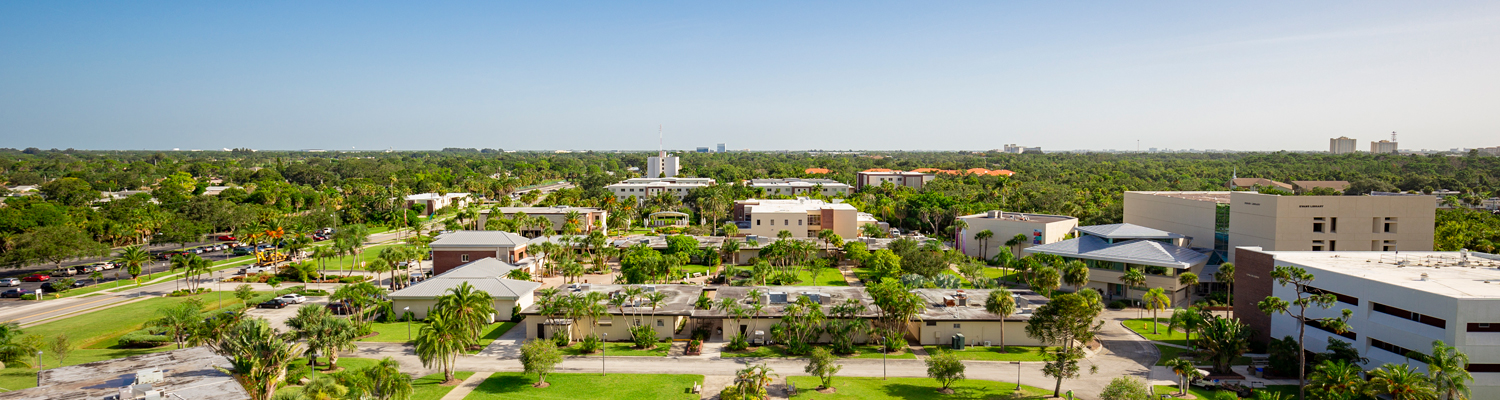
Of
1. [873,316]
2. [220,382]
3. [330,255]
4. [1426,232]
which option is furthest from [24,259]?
[1426,232]

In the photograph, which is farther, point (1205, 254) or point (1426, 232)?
point (1205, 254)

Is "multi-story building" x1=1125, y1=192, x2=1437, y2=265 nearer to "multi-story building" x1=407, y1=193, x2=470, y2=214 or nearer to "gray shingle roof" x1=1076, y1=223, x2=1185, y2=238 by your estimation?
"gray shingle roof" x1=1076, y1=223, x2=1185, y2=238

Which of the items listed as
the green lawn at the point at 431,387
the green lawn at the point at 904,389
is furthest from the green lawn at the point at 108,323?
the green lawn at the point at 904,389

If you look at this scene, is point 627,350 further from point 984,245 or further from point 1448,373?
point 984,245

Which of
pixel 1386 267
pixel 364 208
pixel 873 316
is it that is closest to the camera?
pixel 1386 267

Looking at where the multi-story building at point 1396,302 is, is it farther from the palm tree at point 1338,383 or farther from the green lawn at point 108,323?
the green lawn at point 108,323

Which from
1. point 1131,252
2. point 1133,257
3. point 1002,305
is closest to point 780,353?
point 1002,305

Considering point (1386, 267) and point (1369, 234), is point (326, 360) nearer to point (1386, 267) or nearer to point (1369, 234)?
point (1386, 267)
